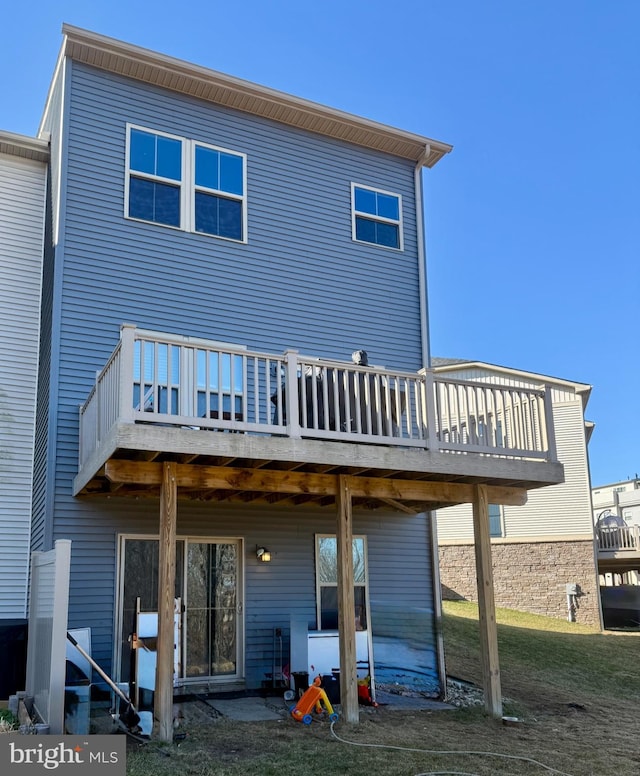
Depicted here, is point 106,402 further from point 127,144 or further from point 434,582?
point 434,582

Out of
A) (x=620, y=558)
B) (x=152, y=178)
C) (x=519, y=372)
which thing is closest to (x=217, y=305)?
(x=152, y=178)

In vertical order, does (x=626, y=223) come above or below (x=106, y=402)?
above

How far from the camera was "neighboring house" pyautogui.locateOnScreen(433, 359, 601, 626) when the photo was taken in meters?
19.8

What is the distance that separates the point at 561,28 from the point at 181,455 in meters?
21.1

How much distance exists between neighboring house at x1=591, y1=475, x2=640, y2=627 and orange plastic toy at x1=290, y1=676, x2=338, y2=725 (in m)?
14.6

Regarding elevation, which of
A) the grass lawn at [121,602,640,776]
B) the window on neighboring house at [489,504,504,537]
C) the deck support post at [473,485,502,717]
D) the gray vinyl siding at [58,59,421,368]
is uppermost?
the gray vinyl siding at [58,59,421,368]

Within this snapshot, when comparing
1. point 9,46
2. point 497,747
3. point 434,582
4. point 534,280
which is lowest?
point 497,747

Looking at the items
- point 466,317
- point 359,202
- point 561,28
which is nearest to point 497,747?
point 359,202

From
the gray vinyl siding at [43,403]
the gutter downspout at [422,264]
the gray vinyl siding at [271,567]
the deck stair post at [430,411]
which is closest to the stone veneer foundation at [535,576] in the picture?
the gray vinyl siding at [271,567]

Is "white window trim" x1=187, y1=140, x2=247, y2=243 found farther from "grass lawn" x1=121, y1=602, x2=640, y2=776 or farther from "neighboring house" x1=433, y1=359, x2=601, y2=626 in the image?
"neighboring house" x1=433, y1=359, x2=601, y2=626

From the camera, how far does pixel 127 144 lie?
33.6 feet

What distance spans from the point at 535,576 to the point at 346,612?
13.3 metres

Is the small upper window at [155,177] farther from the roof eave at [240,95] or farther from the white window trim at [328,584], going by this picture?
the white window trim at [328,584]

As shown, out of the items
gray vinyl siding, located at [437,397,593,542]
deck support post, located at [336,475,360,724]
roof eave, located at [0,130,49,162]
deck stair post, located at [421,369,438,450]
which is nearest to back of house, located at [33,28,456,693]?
roof eave, located at [0,130,49,162]
